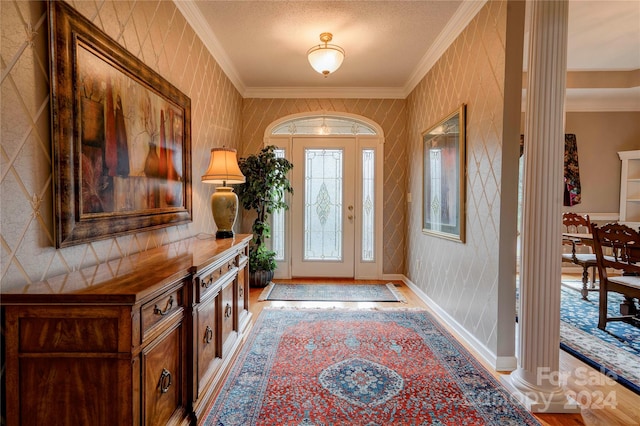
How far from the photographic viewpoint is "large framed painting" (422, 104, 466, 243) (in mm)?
2658

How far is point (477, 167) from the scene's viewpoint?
2.43m

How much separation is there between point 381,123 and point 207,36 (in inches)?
100

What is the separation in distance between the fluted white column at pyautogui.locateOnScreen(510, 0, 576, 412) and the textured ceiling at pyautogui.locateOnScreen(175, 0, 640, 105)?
0.89 meters

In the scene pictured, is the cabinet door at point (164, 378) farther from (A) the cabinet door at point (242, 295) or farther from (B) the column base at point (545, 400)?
(B) the column base at point (545, 400)

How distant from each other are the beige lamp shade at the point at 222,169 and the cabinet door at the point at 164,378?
134 cm

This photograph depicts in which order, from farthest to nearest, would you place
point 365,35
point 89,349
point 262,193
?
point 262,193
point 365,35
point 89,349

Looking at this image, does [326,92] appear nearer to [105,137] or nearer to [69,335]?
[105,137]

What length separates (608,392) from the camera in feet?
6.14

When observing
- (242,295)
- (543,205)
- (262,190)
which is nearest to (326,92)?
(262,190)

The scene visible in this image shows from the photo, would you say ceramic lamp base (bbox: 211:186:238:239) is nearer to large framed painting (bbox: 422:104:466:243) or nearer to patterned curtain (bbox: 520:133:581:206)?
large framed painting (bbox: 422:104:466:243)

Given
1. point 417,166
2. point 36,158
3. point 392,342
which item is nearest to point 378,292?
point 392,342

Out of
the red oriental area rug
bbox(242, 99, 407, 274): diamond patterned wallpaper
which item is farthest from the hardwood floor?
bbox(242, 99, 407, 274): diamond patterned wallpaper

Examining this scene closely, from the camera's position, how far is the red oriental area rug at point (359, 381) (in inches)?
64.6

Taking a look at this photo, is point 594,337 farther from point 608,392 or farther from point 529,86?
point 529,86
